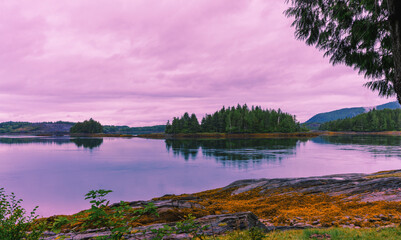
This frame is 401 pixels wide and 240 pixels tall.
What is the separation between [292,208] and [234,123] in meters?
140

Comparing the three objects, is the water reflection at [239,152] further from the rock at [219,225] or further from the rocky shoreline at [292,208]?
the rock at [219,225]

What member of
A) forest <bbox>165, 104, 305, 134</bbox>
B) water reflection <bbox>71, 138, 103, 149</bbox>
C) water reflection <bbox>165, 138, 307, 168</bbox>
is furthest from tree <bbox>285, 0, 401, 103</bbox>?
forest <bbox>165, 104, 305, 134</bbox>

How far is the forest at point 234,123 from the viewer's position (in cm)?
15188

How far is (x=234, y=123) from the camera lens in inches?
5994

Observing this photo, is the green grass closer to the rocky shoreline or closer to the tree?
the rocky shoreline

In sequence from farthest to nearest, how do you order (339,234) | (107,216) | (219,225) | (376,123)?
(376,123) < (219,225) < (339,234) < (107,216)

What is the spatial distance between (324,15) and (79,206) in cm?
2481

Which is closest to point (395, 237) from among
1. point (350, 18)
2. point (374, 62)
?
point (374, 62)

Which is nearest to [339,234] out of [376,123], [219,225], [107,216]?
[219,225]

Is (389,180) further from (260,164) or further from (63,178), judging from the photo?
(63,178)

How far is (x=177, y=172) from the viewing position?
37.5 meters

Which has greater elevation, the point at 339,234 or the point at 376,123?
the point at 376,123

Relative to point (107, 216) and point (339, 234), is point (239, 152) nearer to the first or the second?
point (339, 234)

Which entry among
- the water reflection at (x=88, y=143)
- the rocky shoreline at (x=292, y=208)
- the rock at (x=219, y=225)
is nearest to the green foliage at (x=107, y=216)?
the rocky shoreline at (x=292, y=208)
